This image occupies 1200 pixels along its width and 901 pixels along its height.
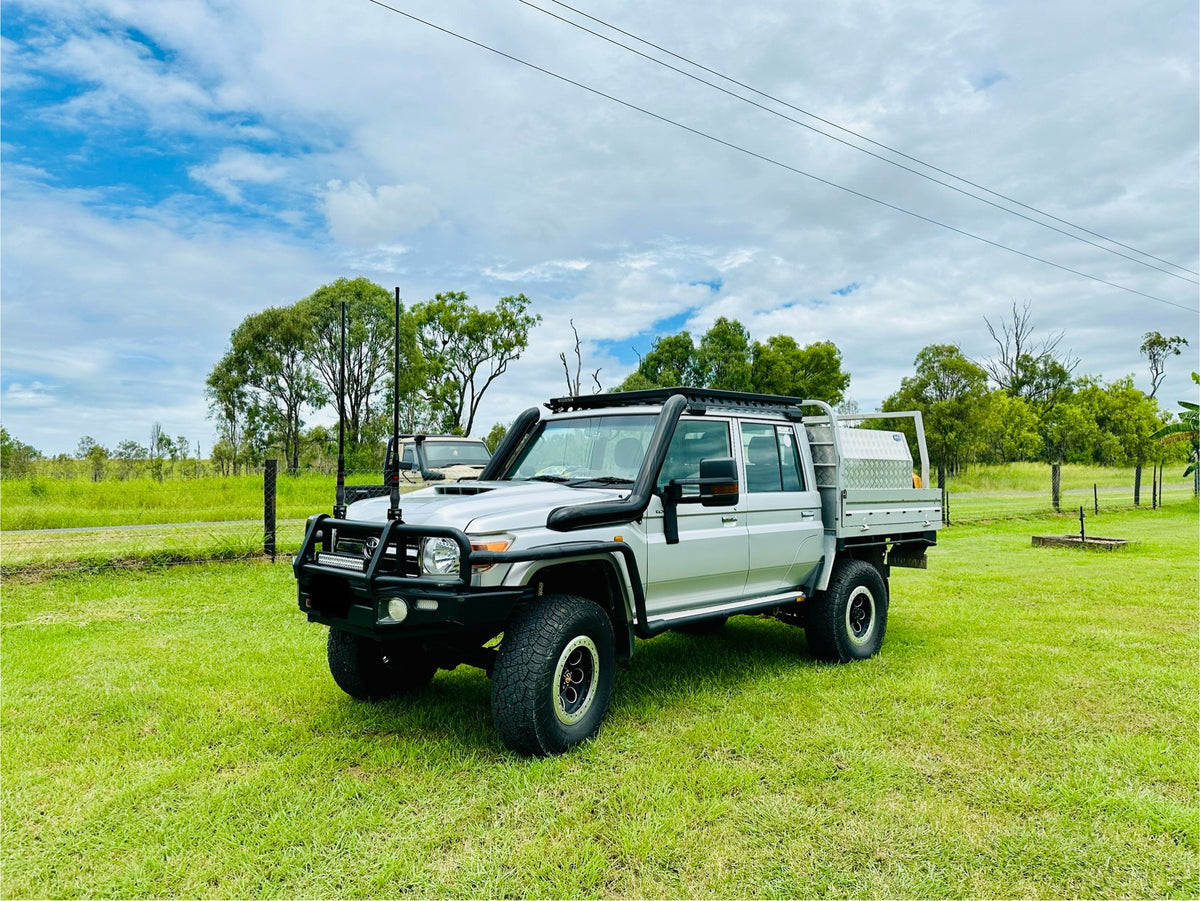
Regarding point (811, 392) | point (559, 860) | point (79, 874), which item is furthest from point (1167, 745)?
point (811, 392)

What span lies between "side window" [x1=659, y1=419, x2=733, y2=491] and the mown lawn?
157cm

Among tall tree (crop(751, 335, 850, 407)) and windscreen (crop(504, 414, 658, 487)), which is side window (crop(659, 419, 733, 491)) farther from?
tall tree (crop(751, 335, 850, 407))

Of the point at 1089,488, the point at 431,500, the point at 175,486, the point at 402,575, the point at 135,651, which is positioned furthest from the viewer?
the point at 1089,488

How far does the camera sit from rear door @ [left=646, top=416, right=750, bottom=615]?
4.96 meters

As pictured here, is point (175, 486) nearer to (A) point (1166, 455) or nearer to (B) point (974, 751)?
(B) point (974, 751)

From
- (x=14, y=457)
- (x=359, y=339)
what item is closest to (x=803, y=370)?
(x=359, y=339)

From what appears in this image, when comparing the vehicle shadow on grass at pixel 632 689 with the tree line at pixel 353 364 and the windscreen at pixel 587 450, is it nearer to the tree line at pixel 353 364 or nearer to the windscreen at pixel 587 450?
the windscreen at pixel 587 450

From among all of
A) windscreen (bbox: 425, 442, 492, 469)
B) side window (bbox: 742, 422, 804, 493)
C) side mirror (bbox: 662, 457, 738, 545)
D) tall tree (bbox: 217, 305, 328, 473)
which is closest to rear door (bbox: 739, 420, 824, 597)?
side window (bbox: 742, 422, 804, 493)

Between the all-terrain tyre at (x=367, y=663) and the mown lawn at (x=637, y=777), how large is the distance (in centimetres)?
14

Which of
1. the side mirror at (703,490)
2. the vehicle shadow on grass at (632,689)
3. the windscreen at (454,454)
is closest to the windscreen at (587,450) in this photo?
the side mirror at (703,490)

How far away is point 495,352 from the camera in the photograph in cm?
4134

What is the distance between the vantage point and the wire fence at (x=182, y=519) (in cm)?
1081

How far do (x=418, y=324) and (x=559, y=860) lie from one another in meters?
40.2

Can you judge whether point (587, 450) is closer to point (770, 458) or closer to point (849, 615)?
point (770, 458)
